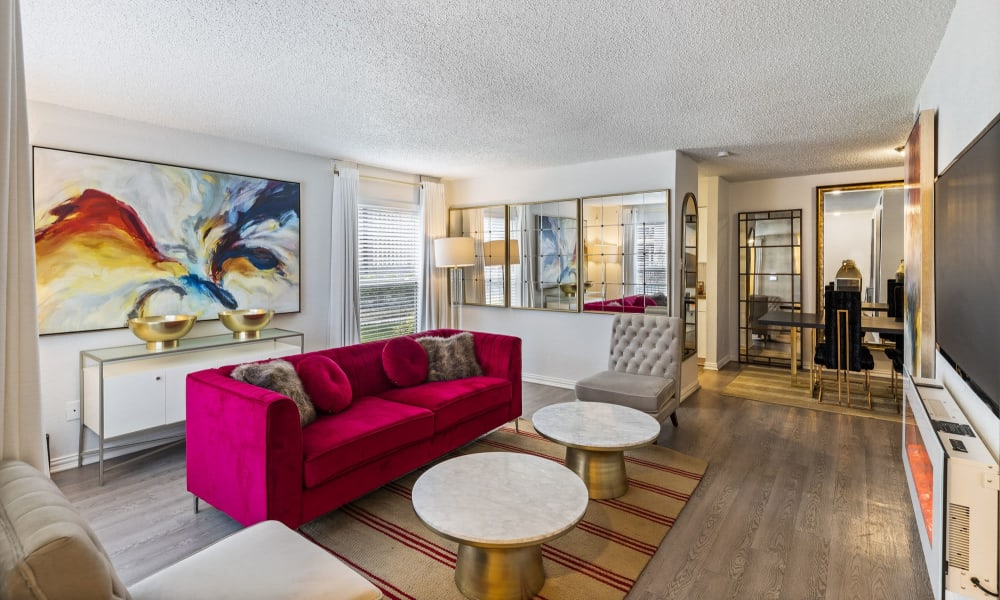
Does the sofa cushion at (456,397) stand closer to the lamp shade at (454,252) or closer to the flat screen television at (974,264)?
the lamp shade at (454,252)

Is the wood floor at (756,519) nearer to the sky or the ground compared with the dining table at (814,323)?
nearer to the ground

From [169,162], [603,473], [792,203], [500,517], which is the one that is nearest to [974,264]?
[500,517]

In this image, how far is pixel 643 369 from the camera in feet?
14.1

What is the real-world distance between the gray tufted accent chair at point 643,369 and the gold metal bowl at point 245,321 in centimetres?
266

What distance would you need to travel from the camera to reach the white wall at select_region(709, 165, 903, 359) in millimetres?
5906

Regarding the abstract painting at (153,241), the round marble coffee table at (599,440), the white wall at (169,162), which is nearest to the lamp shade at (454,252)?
the white wall at (169,162)

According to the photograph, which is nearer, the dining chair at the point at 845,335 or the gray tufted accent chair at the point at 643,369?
the gray tufted accent chair at the point at 643,369

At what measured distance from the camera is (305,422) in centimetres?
278

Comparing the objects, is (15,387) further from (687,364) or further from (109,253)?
(687,364)

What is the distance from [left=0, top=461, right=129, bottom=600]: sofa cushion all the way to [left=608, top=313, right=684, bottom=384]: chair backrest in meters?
3.78

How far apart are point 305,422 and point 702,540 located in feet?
7.20

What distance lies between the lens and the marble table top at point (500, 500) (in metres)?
1.87

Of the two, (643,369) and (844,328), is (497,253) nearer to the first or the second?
(643,369)

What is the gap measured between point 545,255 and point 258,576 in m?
4.58
